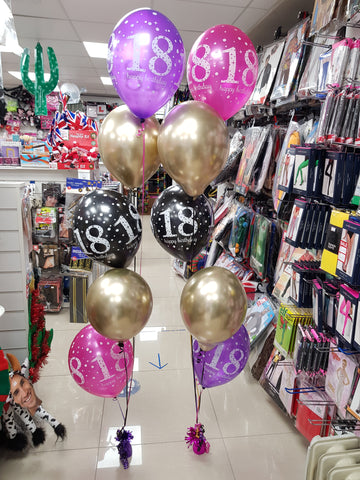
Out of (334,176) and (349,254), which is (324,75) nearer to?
(334,176)

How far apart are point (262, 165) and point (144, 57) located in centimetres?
158

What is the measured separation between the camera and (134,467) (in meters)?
1.77

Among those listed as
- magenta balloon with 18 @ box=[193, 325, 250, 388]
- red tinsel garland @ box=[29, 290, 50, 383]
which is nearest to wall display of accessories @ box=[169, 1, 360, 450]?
magenta balloon with 18 @ box=[193, 325, 250, 388]

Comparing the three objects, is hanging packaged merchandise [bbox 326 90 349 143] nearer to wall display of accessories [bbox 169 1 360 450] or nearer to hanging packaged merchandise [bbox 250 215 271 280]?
wall display of accessories [bbox 169 1 360 450]

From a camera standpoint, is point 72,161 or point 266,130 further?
point 72,161

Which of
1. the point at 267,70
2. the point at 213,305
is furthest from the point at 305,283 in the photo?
the point at 267,70

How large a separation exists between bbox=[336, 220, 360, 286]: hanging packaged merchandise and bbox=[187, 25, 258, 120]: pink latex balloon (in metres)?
0.66

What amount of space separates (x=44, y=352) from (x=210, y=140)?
184cm

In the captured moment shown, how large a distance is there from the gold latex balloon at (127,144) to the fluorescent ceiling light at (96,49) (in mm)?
3384

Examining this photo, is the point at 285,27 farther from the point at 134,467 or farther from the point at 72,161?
the point at 134,467

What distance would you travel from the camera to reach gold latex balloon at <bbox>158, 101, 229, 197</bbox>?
1.13m

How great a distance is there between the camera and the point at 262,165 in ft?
8.30

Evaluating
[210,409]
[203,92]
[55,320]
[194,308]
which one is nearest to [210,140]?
[203,92]

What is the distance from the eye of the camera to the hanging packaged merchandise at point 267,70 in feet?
7.78
